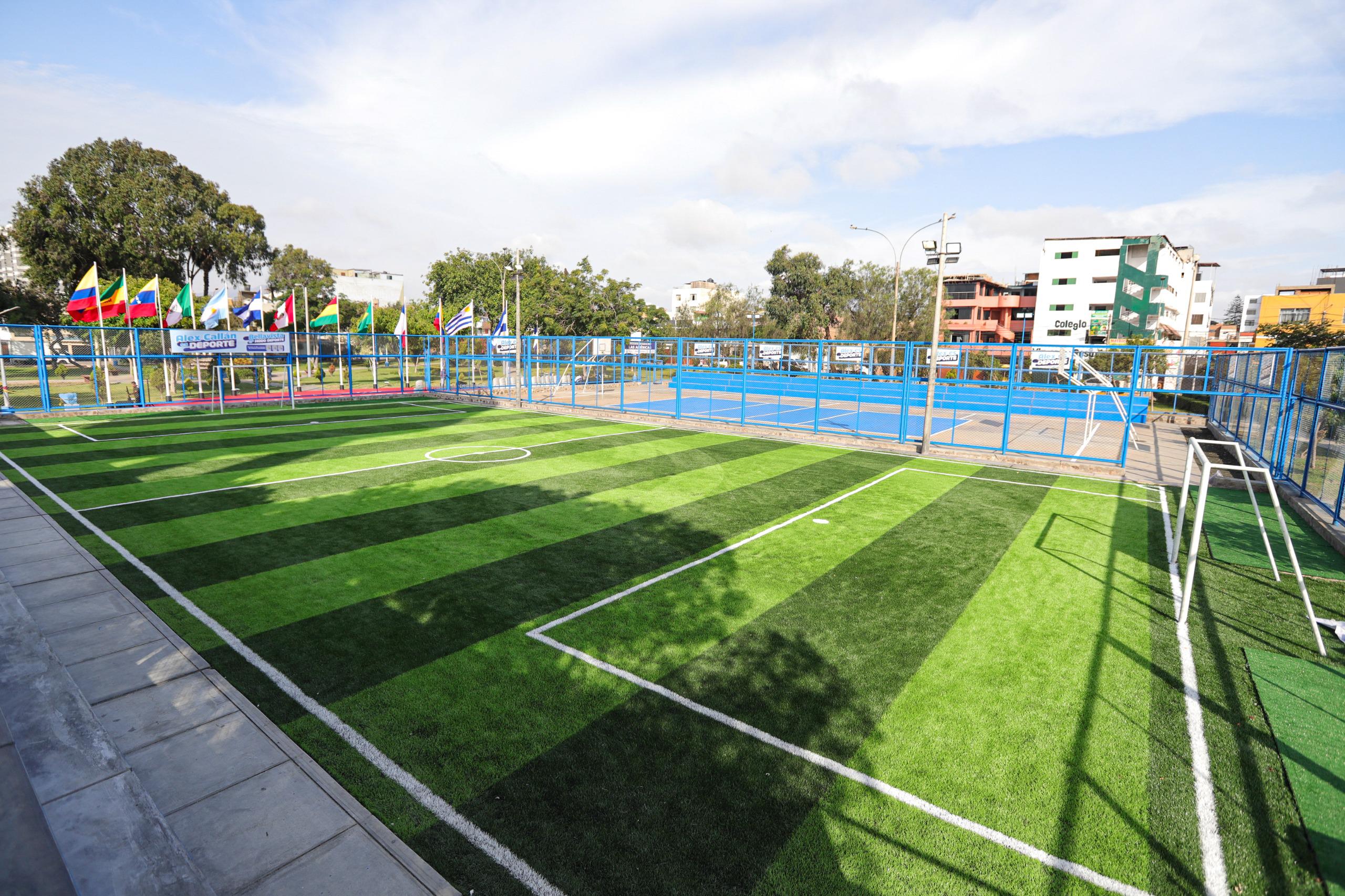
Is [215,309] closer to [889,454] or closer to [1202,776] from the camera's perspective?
[889,454]

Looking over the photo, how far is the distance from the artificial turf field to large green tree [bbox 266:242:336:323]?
65.8 m

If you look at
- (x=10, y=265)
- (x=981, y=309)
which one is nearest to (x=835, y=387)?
(x=981, y=309)

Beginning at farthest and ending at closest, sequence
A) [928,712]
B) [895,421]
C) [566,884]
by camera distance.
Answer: [895,421] → [928,712] → [566,884]

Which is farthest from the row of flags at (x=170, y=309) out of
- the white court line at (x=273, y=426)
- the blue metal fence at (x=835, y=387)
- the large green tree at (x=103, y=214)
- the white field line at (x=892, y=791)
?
the white field line at (x=892, y=791)

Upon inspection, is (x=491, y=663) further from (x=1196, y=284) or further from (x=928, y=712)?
(x=1196, y=284)

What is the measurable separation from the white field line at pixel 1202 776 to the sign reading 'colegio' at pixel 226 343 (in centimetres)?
3497

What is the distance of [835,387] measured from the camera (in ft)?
141

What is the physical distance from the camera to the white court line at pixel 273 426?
20.6m

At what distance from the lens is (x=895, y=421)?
29.9 m

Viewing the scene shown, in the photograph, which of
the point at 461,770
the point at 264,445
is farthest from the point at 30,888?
the point at 264,445

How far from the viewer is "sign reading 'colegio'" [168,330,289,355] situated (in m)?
28.7

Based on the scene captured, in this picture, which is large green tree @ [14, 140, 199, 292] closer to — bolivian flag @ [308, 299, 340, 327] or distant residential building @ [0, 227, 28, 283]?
distant residential building @ [0, 227, 28, 283]

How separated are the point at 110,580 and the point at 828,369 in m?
50.9

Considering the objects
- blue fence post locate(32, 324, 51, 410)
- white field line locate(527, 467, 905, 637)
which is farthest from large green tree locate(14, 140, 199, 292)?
white field line locate(527, 467, 905, 637)
